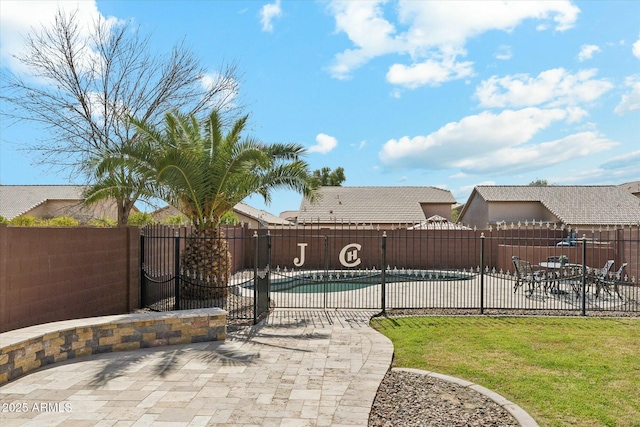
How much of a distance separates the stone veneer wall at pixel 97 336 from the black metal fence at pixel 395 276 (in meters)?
1.67

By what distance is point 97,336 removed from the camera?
6.13 meters

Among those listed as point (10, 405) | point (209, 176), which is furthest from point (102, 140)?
point (10, 405)

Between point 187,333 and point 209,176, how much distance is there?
3.96 meters

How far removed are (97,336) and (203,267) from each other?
3.85 meters

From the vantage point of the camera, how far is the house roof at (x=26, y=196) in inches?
1175

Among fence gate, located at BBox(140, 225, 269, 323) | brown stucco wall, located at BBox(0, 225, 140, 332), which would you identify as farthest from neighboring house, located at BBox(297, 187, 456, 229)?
brown stucco wall, located at BBox(0, 225, 140, 332)

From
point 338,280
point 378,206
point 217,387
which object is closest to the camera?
point 217,387

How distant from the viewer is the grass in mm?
4535

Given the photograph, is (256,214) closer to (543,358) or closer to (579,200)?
(579,200)

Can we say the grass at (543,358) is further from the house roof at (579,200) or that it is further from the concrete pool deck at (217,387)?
the house roof at (579,200)

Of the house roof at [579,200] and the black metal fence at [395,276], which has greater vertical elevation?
the house roof at [579,200]

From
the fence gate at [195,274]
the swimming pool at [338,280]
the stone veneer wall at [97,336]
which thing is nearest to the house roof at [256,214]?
the swimming pool at [338,280]

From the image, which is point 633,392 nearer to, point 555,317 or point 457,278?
point 555,317

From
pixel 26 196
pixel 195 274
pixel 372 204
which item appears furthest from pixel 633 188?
pixel 26 196
